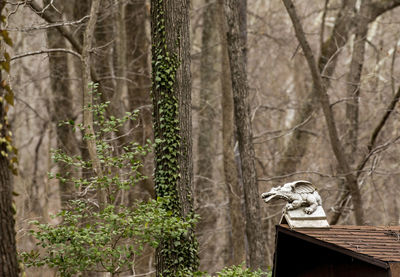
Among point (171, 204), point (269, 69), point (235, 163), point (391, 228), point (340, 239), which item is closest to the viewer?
point (340, 239)

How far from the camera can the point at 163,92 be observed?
11164 millimetres

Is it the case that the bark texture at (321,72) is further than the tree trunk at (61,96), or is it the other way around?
the bark texture at (321,72)

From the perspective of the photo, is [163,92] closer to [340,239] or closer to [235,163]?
[340,239]

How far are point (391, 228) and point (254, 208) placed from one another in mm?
5150

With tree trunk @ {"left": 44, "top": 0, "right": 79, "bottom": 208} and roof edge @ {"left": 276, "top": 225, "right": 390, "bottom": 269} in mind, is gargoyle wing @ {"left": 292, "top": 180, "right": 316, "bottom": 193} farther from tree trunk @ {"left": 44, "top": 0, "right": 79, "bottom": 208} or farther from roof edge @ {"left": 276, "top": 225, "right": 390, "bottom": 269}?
tree trunk @ {"left": 44, "top": 0, "right": 79, "bottom": 208}

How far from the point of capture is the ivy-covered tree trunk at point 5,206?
19.6 feet

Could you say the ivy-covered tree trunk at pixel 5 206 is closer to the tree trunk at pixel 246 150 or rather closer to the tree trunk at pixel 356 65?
the tree trunk at pixel 246 150

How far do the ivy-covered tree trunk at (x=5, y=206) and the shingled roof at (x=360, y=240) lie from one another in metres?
3.64

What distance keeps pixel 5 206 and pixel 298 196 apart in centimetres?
395

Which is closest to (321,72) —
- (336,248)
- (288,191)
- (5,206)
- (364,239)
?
(288,191)

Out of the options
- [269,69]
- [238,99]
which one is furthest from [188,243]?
[269,69]

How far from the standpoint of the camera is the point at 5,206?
19.7ft

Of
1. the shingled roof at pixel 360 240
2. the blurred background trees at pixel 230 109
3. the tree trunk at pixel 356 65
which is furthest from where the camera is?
the tree trunk at pixel 356 65

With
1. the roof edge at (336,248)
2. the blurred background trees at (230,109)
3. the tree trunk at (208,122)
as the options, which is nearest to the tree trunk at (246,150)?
the blurred background trees at (230,109)
